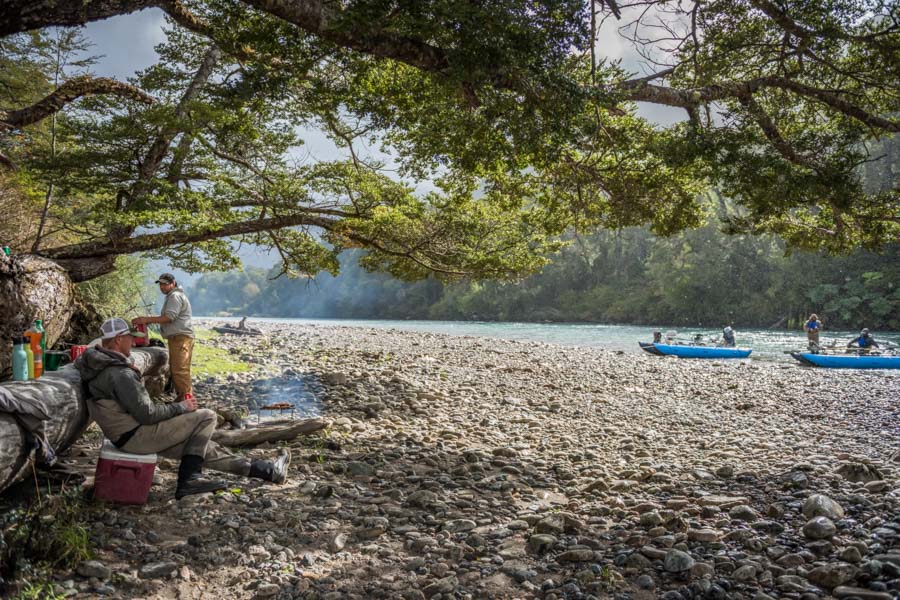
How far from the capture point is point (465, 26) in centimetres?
421

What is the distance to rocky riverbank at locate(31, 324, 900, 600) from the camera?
3266 millimetres

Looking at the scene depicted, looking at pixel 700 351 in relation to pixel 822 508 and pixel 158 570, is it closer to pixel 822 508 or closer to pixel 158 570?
pixel 822 508

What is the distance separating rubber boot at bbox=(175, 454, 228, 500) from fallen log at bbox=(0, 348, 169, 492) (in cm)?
97

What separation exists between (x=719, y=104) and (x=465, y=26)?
4533 millimetres

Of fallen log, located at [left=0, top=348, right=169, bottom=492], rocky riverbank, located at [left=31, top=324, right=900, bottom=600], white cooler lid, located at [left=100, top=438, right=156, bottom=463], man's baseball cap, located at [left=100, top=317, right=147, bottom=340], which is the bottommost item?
rocky riverbank, located at [left=31, top=324, right=900, bottom=600]

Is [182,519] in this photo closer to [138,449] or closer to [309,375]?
[138,449]

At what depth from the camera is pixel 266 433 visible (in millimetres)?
6301

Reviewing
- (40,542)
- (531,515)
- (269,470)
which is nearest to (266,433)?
(269,470)

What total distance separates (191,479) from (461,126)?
4824 millimetres

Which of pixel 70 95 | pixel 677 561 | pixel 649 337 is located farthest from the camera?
pixel 649 337

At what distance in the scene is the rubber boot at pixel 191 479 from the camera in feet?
14.2

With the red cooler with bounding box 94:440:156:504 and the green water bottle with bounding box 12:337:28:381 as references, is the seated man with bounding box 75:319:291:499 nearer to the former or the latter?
the red cooler with bounding box 94:440:156:504

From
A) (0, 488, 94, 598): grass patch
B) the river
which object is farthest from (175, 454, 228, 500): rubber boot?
the river

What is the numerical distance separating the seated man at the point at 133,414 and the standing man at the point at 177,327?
114 inches
